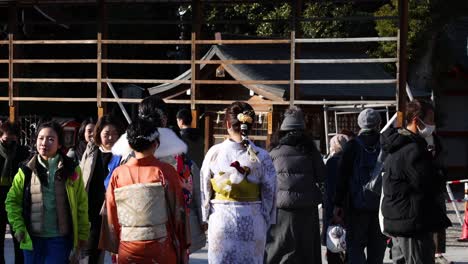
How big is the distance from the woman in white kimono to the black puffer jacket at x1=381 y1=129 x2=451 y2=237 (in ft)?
3.36

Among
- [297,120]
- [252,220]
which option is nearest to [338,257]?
[297,120]

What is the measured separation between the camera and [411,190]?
8383 mm

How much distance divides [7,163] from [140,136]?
4.13m

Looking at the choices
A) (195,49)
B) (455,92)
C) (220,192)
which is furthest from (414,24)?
(220,192)

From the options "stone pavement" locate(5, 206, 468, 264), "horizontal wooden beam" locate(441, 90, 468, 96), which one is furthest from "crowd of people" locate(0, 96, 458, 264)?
"horizontal wooden beam" locate(441, 90, 468, 96)

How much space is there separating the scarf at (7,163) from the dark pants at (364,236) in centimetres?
370

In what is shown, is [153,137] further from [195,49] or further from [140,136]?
[195,49]

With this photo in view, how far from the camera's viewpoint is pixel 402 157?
845cm

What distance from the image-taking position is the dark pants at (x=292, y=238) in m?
9.90

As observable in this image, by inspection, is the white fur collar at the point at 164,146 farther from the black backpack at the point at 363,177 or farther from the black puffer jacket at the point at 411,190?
the black backpack at the point at 363,177

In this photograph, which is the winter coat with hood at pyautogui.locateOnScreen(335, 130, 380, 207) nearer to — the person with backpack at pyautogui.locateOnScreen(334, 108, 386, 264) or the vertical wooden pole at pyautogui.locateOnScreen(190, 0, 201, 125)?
the person with backpack at pyautogui.locateOnScreen(334, 108, 386, 264)

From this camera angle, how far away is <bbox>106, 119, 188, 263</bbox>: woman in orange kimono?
283 inches

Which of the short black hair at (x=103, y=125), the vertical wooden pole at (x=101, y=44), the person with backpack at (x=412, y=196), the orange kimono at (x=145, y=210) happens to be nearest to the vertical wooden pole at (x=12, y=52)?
the vertical wooden pole at (x=101, y=44)

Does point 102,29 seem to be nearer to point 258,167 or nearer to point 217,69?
point 217,69
